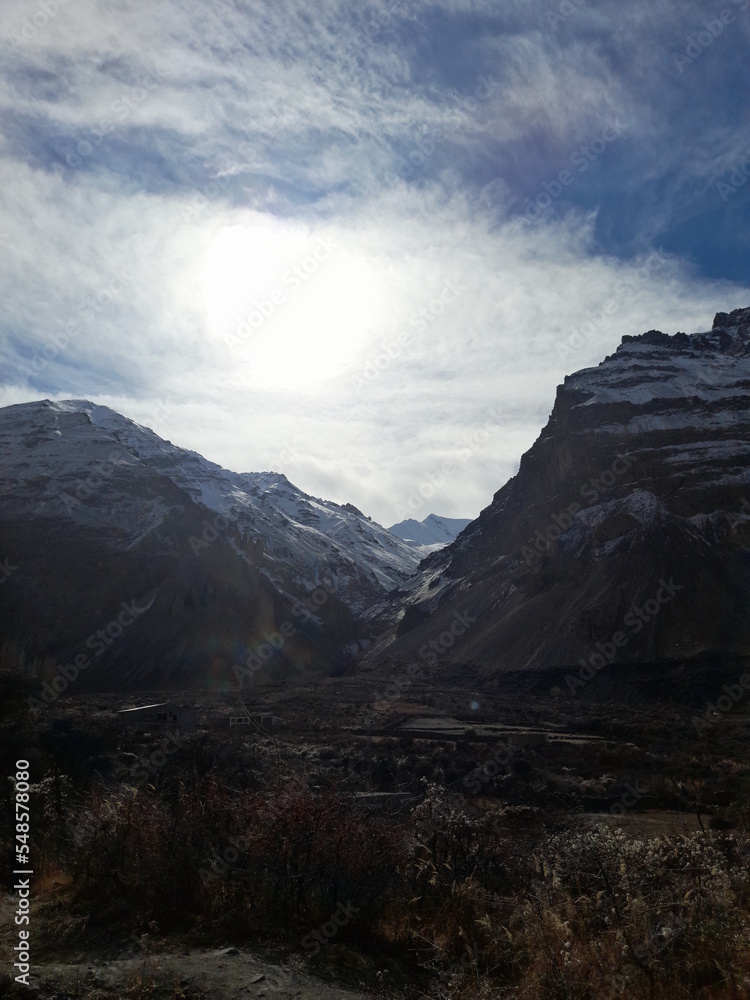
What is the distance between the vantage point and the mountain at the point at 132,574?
95.7 metres

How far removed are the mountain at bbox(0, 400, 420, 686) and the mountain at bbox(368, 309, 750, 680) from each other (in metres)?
22.2

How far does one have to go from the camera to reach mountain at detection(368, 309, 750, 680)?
228ft

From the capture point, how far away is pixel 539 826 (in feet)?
53.7

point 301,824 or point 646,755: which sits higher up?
point 301,824

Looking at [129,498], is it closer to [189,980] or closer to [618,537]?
[618,537]

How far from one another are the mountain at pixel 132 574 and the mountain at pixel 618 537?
22213 millimetres

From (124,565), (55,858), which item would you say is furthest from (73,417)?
(55,858)

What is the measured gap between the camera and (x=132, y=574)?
356 feet

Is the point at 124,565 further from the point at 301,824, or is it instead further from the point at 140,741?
the point at 301,824

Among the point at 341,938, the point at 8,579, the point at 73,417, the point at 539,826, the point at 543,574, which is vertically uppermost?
the point at 73,417

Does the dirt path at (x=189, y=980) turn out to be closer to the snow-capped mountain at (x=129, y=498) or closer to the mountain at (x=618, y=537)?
the mountain at (x=618, y=537)

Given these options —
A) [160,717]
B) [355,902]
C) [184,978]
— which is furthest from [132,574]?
[184,978]

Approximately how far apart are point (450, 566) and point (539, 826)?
350ft

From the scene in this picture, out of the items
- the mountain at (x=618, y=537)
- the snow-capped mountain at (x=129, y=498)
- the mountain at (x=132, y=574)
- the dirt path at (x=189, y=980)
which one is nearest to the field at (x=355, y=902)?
the dirt path at (x=189, y=980)
